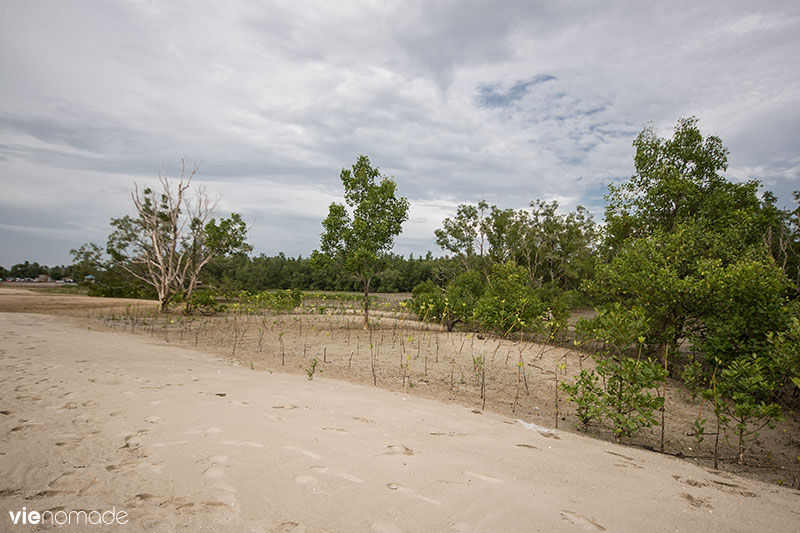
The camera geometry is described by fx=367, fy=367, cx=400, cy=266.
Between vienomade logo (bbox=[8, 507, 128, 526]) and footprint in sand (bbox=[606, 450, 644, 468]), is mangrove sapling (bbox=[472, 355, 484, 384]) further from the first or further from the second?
vienomade logo (bbox=[8, 507, 128, 526])

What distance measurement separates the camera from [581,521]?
7.74 ft

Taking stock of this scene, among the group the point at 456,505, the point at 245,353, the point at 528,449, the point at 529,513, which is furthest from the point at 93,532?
the point at 245,353

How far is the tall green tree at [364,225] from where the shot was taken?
1397cm

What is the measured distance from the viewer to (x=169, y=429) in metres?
3.47

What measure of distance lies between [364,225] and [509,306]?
5.92m

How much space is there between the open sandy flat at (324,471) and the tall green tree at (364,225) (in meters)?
9.21

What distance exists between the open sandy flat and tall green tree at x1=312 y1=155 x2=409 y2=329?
9.21 metres

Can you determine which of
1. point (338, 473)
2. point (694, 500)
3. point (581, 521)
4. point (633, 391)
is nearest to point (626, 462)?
point (694, 500)

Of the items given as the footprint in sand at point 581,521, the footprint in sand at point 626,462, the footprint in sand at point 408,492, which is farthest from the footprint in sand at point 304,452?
the footprint in sand at point 626,462

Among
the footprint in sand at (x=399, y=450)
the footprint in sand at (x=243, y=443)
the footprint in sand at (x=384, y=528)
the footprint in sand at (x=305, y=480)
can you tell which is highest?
the footprint in sand at (x=384, y=528)

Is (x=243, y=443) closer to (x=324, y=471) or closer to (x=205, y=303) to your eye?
(x=324, y=471)

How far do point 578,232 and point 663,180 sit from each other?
22913 millimetres

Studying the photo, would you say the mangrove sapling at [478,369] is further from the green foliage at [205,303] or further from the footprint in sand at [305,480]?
the green foliage at [205,303]

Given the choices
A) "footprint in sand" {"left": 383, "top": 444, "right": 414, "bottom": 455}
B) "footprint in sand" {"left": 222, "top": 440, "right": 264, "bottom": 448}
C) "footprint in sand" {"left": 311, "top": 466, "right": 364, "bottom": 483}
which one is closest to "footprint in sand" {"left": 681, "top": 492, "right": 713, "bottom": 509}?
"footprint in sand" {"left": 383, "top": 444, "right": 414, "bottom": 455}
